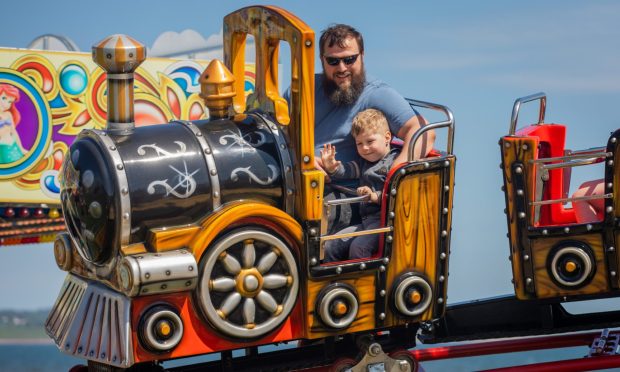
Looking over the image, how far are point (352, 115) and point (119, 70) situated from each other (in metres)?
1.27

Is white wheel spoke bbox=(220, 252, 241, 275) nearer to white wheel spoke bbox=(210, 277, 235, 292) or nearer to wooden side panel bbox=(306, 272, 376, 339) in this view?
white wheel spoke bbox=(210, 277, 235, 292)

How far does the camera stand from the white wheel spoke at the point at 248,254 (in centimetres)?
489

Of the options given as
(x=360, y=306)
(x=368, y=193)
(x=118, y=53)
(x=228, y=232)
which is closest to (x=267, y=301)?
(x=228, y=232)

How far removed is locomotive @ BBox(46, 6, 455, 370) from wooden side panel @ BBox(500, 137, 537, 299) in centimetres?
28

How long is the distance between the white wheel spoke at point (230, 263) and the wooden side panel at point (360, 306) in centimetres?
37

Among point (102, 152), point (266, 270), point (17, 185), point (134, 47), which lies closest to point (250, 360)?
point (266, 270)

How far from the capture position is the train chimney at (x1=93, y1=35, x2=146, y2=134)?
497 cm

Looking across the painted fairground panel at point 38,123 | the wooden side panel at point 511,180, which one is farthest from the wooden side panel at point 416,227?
the painted fairground panel at point 38,123

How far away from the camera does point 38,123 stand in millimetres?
13211

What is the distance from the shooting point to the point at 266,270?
16.2 ft

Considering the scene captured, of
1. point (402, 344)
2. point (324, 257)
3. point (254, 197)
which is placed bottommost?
point (402, 344)

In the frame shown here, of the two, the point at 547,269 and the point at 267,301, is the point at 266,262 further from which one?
the point at 547,269

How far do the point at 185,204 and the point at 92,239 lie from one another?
0.45 metres

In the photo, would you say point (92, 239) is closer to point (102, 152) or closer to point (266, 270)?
point (102, 152)
